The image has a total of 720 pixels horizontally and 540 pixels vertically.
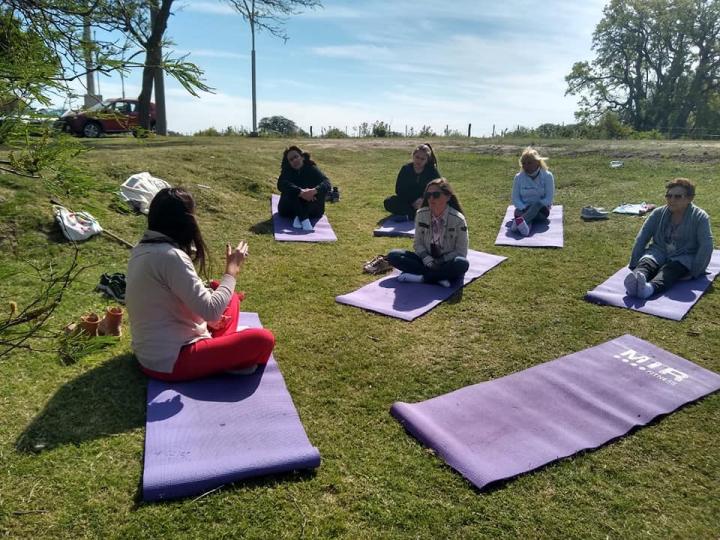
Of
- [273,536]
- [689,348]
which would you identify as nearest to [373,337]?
[273,536]

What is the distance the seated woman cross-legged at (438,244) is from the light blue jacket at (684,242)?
173 centimetres

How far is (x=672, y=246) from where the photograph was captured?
5180mm

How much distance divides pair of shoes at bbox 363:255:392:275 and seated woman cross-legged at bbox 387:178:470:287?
0.18 m

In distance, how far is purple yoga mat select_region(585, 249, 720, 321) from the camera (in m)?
4.49

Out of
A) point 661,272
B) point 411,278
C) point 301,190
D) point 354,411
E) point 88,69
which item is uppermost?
point 88,69

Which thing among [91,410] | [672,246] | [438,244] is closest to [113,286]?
[91,410]

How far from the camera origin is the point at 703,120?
112 ft

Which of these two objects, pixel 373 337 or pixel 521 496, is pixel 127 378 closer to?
pixel 373 337

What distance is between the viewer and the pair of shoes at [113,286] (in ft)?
15.0

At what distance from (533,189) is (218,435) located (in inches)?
243

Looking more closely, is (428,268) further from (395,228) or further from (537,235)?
(537,235)

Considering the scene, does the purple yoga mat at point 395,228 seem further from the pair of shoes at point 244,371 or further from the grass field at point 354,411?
the pair of shoes at point 244,371

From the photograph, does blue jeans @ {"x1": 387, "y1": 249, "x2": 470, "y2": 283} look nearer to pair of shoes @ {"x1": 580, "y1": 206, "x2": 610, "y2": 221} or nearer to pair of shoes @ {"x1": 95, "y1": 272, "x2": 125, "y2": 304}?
pair of shoes @ {"x1": 95, "y1": 272, "x2": 125, "y2": 304}

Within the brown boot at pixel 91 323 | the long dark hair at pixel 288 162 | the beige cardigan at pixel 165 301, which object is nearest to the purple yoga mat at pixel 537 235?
the long dark hair at pixel 288 162
